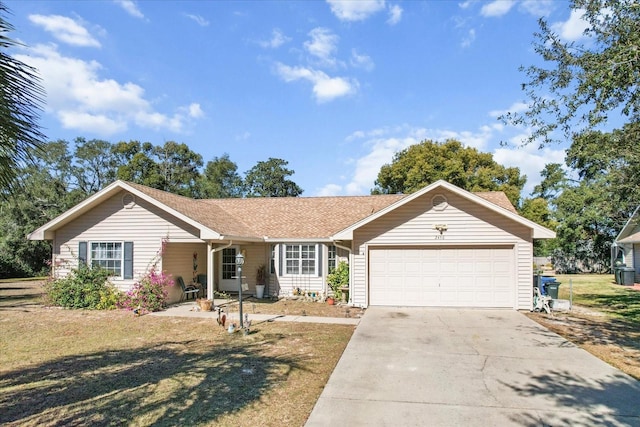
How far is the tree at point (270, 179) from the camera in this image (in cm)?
4766

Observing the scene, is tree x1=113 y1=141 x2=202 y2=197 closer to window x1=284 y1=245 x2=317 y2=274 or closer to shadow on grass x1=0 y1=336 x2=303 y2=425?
window x1=284 y1=245 x2=317 y2=274

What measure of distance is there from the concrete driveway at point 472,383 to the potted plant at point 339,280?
16.6 ft

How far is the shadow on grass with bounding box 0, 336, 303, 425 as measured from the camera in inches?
212

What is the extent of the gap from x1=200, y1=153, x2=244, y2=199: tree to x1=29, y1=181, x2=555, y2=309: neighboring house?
2809 centimetres

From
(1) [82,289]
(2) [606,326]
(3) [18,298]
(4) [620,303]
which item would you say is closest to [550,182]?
(4) [620,303]

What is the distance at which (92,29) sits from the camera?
1183 cm

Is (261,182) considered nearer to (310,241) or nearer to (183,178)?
(183,178)

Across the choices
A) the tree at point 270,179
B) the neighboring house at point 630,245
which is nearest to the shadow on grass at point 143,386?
the neighboring house at point 630,245

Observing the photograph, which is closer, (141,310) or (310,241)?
(141,310)

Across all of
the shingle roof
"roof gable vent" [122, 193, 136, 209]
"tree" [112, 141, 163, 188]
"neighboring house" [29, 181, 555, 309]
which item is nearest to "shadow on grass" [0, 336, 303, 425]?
"neighboring house" [29, 181, 555, 309]

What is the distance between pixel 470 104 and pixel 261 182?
34998mm

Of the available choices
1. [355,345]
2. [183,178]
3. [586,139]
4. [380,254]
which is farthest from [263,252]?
[183,178]

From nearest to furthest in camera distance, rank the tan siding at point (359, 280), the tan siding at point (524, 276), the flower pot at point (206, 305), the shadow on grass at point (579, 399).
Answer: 1. the shadow on grass at point (579, 399)
2. the tan siding at point (524, 276)
3. the flower pot at point (206, 305)
4. the tan siding at point (359, 280)

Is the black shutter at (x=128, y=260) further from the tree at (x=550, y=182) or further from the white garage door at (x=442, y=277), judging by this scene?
the tree at (x=550, y=182)
